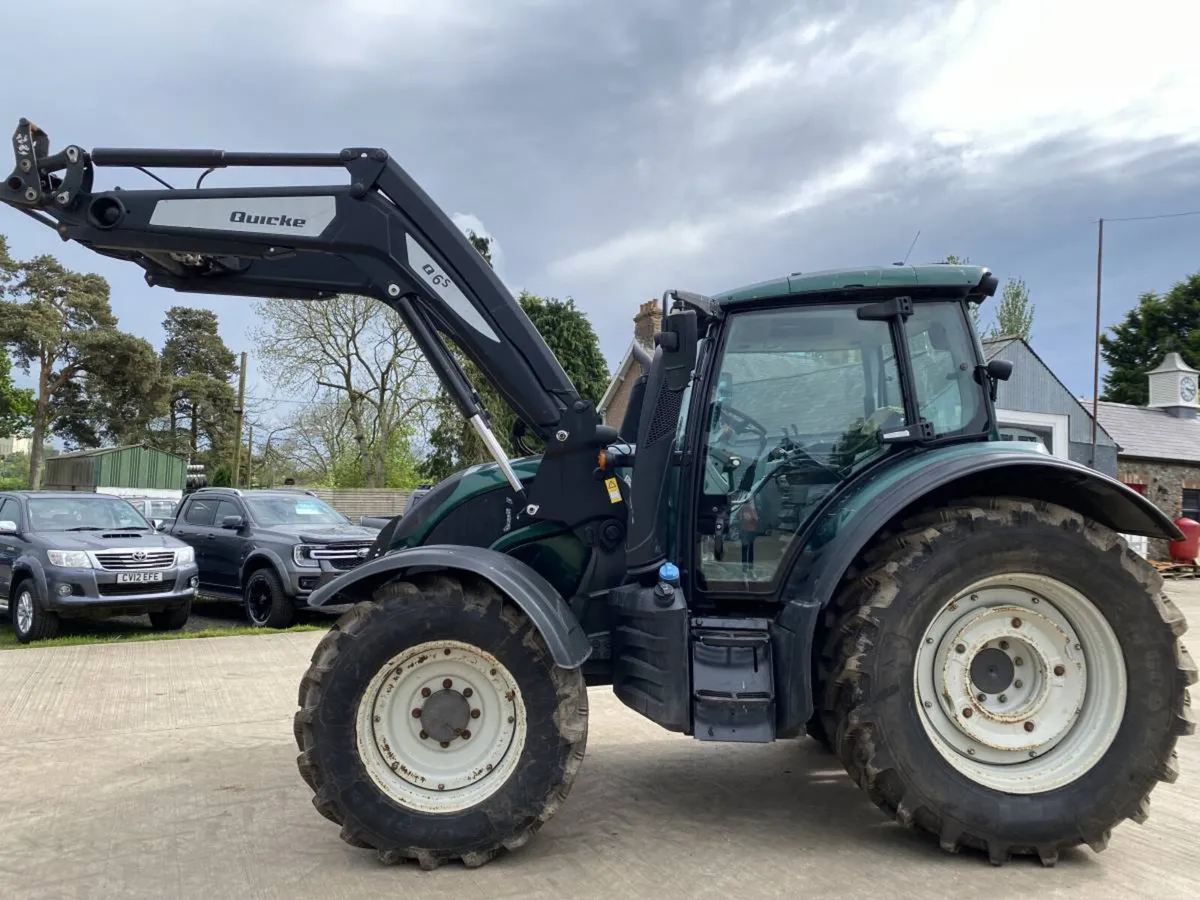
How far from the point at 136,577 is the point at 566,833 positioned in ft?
25.9

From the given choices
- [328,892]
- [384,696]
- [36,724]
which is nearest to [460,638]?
[384,696]

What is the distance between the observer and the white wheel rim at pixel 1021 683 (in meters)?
3.65

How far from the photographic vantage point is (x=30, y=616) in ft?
32.2

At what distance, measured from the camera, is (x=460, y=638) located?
3.67m

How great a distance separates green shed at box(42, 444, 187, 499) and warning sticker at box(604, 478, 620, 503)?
40395 mm

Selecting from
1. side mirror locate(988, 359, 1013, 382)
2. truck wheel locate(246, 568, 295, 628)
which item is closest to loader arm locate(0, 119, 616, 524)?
side mirror locate(988, 359, 1013, 382)

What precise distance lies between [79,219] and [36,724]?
375cm

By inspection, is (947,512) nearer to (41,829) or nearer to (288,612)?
(41,829)

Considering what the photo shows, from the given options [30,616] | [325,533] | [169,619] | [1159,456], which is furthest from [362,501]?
[1159,456]

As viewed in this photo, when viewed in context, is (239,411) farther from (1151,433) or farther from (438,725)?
(438,725)

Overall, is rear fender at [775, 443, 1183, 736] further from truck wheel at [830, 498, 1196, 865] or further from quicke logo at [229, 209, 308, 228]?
quicke logo at [229, 209, 308, 228]

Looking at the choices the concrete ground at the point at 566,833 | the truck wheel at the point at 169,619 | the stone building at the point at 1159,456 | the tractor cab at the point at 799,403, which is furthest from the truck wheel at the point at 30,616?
the stone building at the point at 1159,456

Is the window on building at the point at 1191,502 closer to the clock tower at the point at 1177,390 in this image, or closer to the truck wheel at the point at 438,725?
the clock tower at the point at 1177,390

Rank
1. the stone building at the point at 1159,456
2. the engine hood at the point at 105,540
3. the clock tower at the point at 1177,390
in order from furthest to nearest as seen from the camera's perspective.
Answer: the clock tower at the point at 1177,390
the stone building at the point at 1159,456
the engine hood at the point at 105,540
